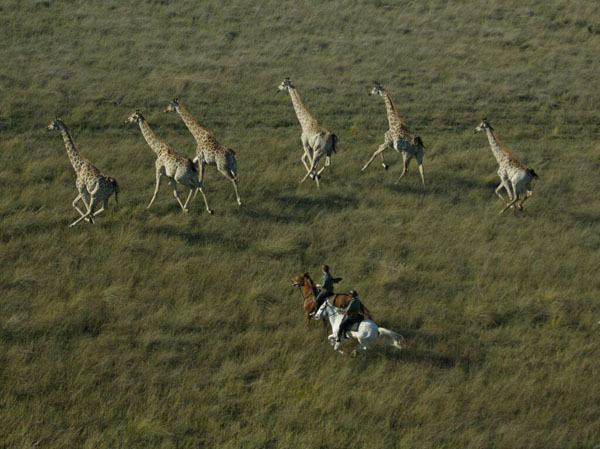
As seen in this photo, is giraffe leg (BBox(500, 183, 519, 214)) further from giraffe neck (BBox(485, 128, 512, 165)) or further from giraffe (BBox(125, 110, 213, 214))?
giraffe (BBox(125, 110, 213, 214))

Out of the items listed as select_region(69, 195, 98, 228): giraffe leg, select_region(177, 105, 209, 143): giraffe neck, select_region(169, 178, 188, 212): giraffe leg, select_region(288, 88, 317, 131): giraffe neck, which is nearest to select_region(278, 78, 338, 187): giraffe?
select_region(288, 88, 317, 131): giraffe neck

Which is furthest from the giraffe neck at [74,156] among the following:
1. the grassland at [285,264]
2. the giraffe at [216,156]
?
the giraffe at [216,156]

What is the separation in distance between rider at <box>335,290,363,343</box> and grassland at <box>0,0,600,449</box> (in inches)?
20.5

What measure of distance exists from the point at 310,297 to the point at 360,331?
126 cm

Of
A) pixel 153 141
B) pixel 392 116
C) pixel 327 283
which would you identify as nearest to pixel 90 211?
pixel 153 141

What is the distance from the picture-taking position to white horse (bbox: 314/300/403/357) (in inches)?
448

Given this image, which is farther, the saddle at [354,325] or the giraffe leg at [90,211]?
the giraffe leg at [90,211]

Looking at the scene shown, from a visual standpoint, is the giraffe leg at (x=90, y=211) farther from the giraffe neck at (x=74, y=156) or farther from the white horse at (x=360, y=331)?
the white horse at (x=360, y=331)

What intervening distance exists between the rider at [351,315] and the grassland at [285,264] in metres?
0.52

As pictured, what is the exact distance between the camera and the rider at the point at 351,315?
11.5 meters

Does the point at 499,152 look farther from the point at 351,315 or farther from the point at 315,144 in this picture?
the point at 351,315

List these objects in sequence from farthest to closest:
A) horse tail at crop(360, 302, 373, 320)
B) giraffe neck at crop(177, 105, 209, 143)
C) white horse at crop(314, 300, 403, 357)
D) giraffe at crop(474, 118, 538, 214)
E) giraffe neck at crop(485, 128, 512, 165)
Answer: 1. giraffe neck at crop(485, 128, 512, 165)
2. giraffe neck at crop(177, 105, 209, 143)
3. giraffe at crop(474, 118, 538, 214)
4. horse tail at crop(360, 302, 373, 320)
5. white horse at crop(314, 300, 403, 357)

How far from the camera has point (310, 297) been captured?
12.3 metres

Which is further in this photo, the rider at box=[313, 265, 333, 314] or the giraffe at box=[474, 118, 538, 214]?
the giraffe at box=[474, 118, 538, 214]
